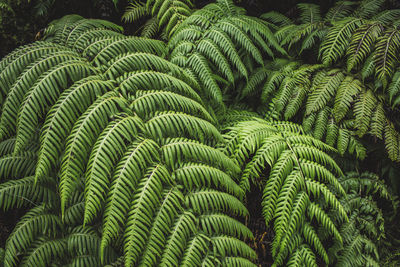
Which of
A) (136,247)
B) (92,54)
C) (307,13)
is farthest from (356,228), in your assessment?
(92,54)

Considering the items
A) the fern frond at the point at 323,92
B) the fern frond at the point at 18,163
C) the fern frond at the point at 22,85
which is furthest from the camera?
the fern frond at the point at 323,92

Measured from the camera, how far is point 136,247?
142cm

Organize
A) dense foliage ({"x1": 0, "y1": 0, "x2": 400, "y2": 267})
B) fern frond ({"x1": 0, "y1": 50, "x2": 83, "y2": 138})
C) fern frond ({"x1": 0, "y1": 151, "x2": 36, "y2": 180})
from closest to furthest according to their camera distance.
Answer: dense foliage ({"x1": 0, "y1": 0, "x2": 400, "y2": 267}) → fern frond ({"x1": 0, "y1": 50, "x2": 83, "y2": 138}) → fern frond ({"x1": 0, "y1": 151, "x2": 36, "y2": 180})

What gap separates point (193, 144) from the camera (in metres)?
1.80

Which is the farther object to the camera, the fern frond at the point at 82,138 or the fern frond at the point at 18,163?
the fern frond at the point at 18,163

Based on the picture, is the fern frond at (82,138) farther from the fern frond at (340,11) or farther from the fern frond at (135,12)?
the fern frond at (340,11)

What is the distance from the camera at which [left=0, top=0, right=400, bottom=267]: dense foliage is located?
157 cm

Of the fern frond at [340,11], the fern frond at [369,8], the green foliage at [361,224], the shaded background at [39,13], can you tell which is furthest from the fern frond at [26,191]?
the fern frond at [369,8]

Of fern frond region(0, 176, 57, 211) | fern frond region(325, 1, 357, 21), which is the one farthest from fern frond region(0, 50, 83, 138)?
fern frond region(325, 1, 357, 21)

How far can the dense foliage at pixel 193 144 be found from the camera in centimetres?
157

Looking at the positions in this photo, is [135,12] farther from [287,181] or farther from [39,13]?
[287,181]

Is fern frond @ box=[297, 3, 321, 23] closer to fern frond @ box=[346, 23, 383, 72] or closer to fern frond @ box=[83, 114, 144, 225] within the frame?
fern frond @ box=[346, 23, 383, 72]

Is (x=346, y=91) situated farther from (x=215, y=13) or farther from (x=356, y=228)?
(x=215, y=13)

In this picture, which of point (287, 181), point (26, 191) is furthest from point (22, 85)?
point (287, 181)
